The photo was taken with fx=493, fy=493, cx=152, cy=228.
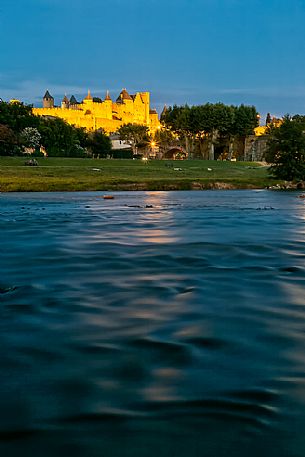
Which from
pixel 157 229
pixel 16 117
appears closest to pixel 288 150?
pixel 157 229

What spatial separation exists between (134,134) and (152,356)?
14954 cm

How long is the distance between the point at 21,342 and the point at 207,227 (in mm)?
13435

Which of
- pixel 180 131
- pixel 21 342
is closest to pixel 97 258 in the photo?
pixel 21 342

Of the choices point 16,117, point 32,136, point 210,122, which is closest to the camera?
point 32,136

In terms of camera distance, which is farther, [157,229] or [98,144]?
[98,144]

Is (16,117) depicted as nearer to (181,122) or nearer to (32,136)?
(32,136)

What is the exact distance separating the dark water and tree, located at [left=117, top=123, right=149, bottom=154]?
5617 inches

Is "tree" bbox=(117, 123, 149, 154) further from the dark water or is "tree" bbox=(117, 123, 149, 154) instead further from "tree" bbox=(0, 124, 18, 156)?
the dark water

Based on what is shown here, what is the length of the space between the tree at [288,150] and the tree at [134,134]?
96335 mm

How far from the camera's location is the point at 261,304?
6918mm

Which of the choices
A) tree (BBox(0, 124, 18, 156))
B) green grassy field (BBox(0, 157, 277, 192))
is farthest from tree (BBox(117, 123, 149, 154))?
green grassy field (BBox(0, 157, 277, 192))

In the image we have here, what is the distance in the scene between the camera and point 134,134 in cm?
15125

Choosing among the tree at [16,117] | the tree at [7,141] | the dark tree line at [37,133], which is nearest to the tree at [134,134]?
the dark tree line at [37,133]

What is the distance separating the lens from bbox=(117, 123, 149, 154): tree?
494 ft
